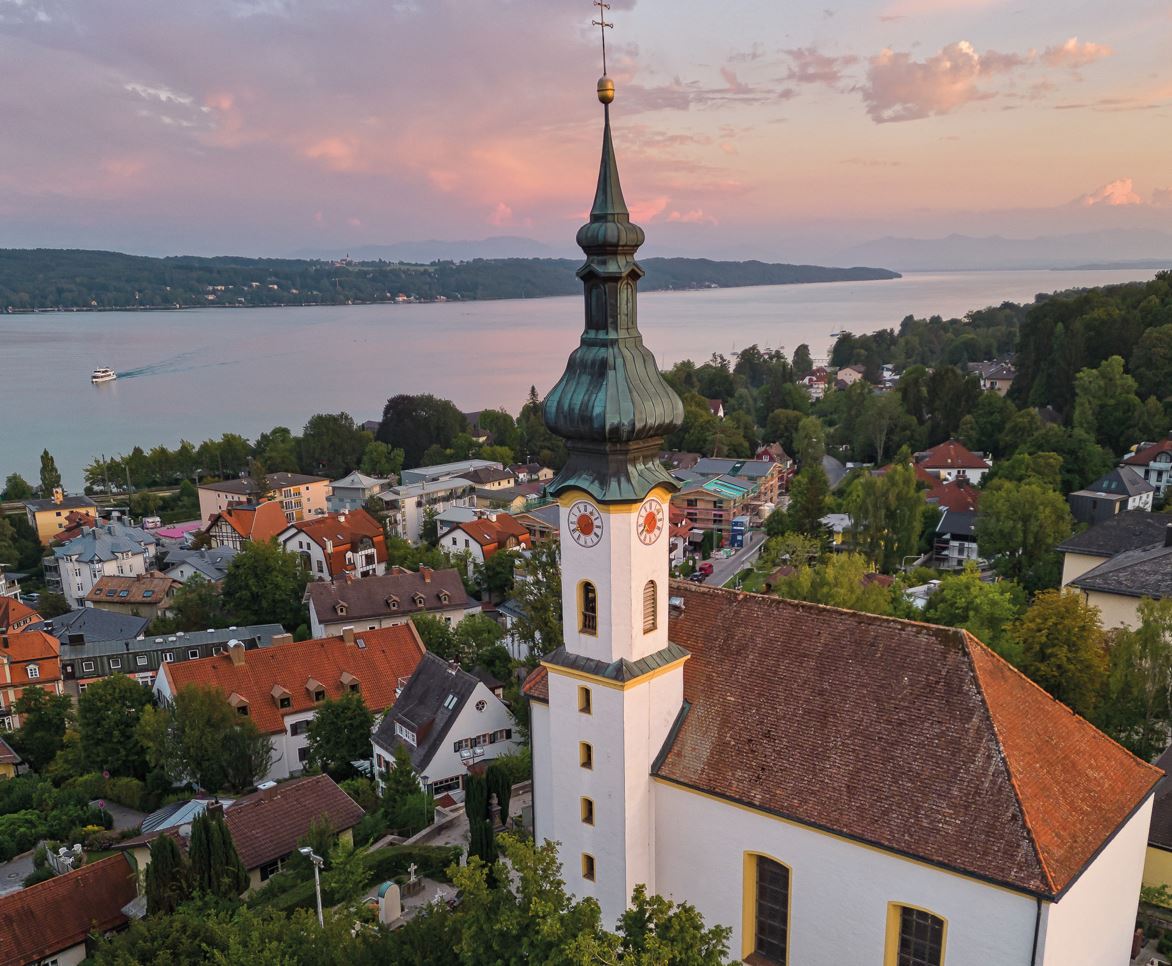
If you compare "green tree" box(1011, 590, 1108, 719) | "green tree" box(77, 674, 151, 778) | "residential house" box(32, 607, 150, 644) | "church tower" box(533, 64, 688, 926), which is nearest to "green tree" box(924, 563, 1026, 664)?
"green tree" box(1011, 590, 1108, 719)

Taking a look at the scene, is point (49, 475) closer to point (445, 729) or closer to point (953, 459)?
point (445, 729)

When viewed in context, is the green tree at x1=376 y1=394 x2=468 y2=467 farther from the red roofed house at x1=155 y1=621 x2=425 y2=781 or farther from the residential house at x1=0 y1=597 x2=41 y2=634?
the red roofed house at x1=155 y1=621 x2=425 y2=781

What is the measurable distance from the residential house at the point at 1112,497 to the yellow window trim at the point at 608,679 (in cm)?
4589

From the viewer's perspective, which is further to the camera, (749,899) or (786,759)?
(749,899)

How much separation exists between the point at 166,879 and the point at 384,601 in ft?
99.3

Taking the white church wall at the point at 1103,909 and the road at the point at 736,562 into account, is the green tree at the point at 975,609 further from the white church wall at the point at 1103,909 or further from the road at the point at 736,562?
the road at the point at 736,562

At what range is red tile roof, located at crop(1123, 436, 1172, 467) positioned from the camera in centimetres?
6291

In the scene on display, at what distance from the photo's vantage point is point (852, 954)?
1623 cm

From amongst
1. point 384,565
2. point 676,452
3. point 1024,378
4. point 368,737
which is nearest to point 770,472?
point 676,452

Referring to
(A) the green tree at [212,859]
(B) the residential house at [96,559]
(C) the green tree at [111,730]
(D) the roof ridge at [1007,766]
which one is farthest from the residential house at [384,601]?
(D) the roof ridge at [1007,766]

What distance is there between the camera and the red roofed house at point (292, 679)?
39.1 meters

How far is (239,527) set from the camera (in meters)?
77.1

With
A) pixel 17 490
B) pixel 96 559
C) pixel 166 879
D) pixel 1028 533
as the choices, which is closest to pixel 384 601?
pixel 166 879

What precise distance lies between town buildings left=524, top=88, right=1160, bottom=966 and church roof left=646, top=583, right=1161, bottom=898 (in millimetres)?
36
